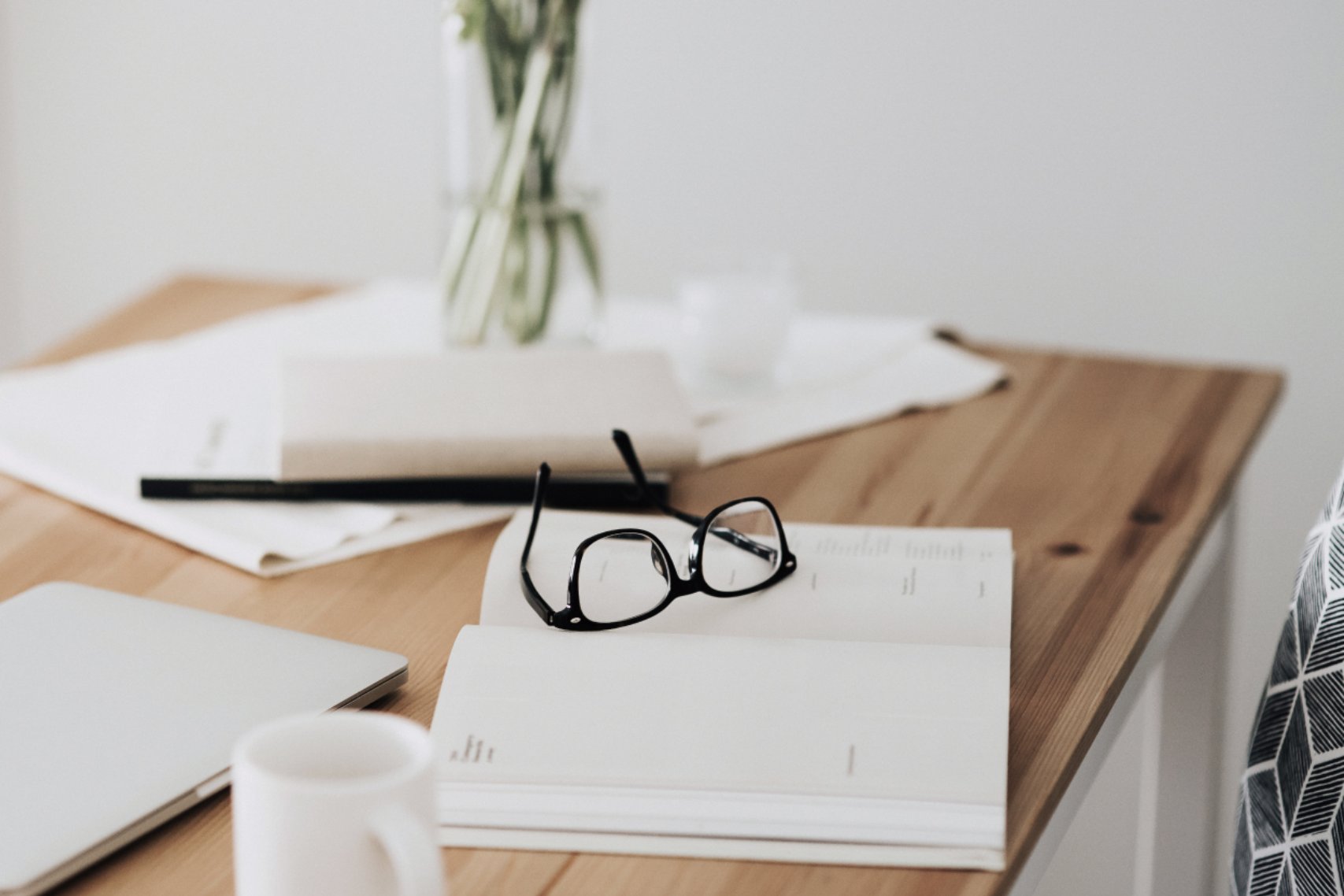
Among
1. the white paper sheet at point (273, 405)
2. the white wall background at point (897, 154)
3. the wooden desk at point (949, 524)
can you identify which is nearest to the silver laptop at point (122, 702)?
the wooden desk at point (949, 524)

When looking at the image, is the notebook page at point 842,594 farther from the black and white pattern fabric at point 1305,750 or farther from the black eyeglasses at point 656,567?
the black and white pattern fabric at point 1305,750

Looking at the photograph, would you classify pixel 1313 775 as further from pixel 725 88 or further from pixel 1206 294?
pixel 725 88

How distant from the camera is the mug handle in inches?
15.1

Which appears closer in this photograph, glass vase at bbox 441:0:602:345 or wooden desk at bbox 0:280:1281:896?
wooden desk at bbox 0:280:1281:896

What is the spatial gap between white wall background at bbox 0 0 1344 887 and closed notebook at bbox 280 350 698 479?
72 cm

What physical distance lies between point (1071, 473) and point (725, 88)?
3.80 feet

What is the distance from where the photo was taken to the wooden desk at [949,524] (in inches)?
20.0

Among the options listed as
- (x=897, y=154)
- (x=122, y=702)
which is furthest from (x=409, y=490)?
(x=897, y=154)

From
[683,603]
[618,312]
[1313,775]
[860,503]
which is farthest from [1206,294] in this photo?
[683,603]

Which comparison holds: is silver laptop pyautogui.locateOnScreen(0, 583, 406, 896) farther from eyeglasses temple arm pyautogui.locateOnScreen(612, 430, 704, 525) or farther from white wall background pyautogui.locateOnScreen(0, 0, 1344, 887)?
white wall background pyautogui.locateOnScreen(0, 0, 1344, 887)

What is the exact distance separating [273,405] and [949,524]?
0.51m

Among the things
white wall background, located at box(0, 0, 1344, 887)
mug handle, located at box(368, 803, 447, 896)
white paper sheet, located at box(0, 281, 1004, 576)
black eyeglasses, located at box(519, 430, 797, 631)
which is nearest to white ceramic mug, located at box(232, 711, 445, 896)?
mug handle, located at box(368, 803, 447, 896)

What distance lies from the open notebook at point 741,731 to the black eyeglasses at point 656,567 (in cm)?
1

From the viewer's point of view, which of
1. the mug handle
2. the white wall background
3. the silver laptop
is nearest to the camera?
the mug handle
